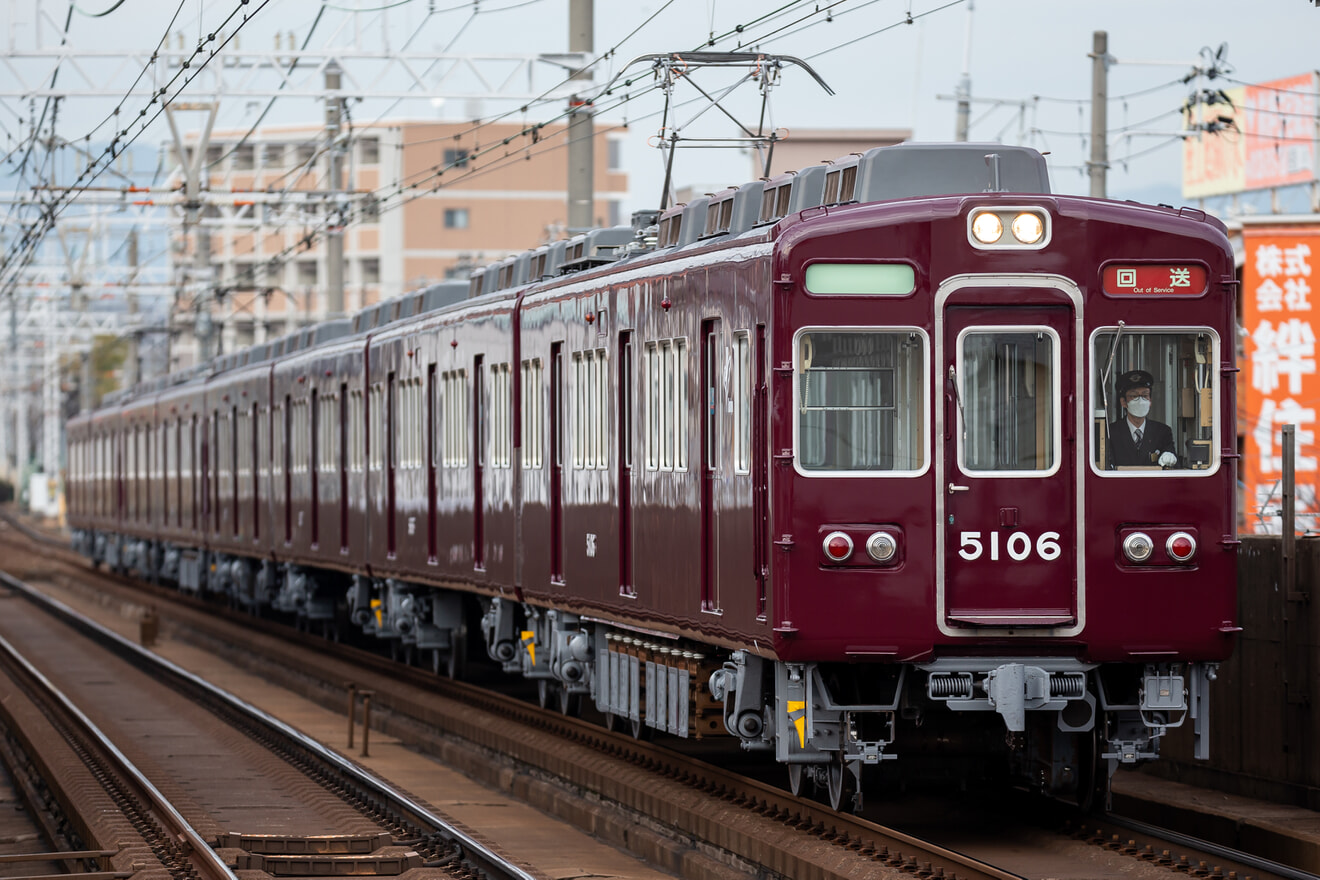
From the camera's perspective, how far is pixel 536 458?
49.9 ft

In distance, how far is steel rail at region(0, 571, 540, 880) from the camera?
1035cm

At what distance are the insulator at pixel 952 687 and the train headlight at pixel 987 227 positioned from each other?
78.6 inches

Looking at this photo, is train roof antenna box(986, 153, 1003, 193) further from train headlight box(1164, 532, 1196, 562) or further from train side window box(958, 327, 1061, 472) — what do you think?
train headlight box(1164, 532, 1196, 562)

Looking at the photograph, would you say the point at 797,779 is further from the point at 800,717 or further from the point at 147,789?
the point at 147,789

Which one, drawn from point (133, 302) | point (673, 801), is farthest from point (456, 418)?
point (133, 302)

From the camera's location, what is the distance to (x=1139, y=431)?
10008 mm

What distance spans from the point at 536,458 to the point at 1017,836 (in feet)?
18.4

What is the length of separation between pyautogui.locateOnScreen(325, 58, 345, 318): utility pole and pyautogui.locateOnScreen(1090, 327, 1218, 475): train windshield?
12674mm

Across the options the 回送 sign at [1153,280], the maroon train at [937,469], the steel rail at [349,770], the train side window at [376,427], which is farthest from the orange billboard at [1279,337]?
the 回送 sign at [1153,280]

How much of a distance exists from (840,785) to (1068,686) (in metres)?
1.22

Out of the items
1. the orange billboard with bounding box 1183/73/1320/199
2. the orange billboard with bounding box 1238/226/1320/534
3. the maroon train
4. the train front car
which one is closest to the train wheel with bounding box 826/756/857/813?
the maroon train

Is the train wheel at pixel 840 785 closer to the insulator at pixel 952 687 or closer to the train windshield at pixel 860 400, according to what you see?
the insulator at pixel 952 687

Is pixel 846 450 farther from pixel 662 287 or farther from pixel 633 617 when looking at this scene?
pixel 633 617

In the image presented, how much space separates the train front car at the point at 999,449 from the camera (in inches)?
388
